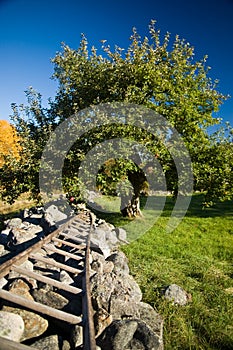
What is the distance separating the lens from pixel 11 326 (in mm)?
3914

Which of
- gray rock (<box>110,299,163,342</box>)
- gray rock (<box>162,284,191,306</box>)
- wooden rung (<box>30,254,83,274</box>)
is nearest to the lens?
gray rock (<box>110,299,163,342</box>)

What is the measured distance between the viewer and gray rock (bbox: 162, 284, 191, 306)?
625 cm

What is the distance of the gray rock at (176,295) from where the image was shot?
20.5ft

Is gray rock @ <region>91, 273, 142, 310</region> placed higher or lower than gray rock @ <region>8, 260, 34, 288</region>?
higher

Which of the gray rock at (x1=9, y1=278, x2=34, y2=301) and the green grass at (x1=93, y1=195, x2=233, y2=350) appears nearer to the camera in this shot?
the gray rock at (x1=9, y1=278, x2=34, y2=301)

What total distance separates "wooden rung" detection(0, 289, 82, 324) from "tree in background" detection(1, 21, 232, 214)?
24.6 feet

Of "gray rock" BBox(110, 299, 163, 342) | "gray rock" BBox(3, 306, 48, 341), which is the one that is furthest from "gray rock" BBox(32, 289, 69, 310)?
"gray rock" BBox(110, 299, 163, 342)

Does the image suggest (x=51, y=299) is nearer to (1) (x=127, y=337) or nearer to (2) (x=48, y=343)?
(2) (x=48, y=343)

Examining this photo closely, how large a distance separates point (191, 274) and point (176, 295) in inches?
92.9

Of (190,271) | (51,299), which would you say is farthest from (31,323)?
(190,271)

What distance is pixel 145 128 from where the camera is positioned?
13086mm

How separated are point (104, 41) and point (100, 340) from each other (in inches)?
575

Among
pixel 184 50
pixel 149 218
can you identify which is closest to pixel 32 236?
pixel 149 218

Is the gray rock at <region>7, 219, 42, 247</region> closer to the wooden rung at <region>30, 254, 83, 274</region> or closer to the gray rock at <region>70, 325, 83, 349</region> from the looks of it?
the wooden rung at <region>30, 254, 83, 274</region>
